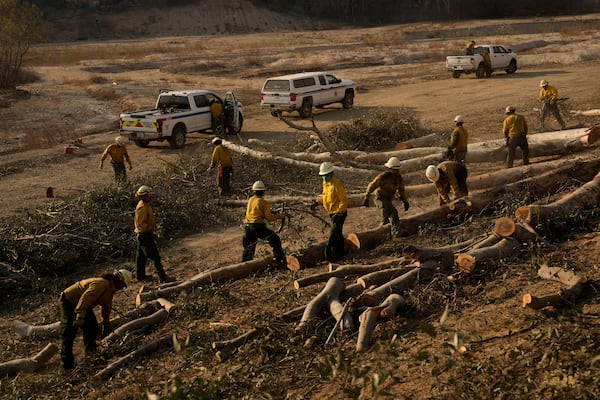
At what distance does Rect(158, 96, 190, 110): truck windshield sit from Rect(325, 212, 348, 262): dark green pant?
1213 cm

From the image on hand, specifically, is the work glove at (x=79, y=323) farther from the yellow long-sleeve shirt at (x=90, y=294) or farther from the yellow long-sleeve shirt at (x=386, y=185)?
the yellow long-sleeve shirt at (x=386, y=185)

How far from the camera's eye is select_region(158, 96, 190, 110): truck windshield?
70.1 ft

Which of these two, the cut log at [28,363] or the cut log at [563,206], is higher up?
the cut log at [563,206]

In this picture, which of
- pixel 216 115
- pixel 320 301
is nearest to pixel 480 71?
pixel 216 115

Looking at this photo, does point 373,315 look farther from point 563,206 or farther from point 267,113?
point 267,113

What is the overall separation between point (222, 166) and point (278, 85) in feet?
36.2

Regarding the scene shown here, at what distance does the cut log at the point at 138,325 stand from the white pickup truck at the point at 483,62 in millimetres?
27003

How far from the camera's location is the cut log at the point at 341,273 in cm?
902

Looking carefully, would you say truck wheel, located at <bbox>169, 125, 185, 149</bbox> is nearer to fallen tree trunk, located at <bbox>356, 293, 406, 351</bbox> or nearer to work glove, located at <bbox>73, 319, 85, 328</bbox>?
work glove, located at <bbox>73, 319, 85, 328</bbox>

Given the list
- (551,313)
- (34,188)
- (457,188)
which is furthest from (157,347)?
(34,188)

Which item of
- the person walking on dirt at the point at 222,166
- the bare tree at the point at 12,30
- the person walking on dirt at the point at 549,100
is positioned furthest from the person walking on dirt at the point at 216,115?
the bare tree at the point at 12,30

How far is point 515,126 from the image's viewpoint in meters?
14.8

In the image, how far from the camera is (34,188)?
17.4m

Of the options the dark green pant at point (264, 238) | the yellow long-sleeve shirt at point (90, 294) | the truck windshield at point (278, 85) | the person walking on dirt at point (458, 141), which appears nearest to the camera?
the yellow long-sleeve shirt at point (90, 294)
